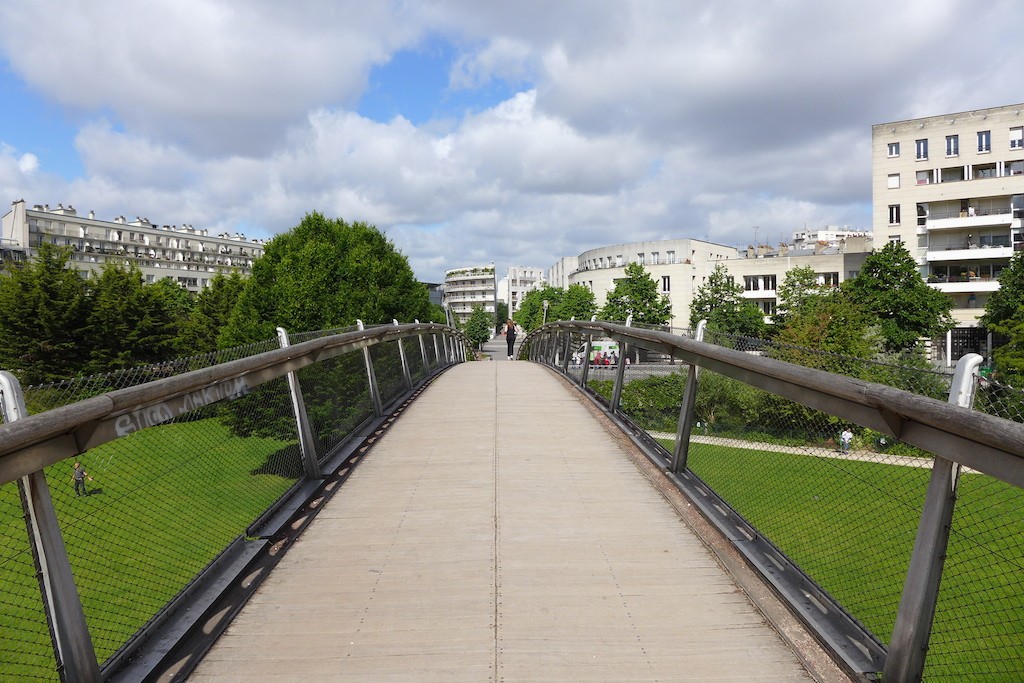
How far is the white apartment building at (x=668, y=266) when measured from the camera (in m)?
79.1

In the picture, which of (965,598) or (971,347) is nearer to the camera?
(965,598)

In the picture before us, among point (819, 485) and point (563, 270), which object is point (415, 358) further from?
point (563, 270)

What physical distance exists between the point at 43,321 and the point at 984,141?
60.2 meters

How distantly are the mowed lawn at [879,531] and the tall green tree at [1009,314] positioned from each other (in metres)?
35.7

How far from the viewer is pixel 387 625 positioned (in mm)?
3119

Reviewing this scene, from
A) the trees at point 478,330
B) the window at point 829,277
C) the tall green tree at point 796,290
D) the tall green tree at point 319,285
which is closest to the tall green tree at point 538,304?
the trees at point 478,330

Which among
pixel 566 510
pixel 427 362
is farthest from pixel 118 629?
pixel 427 362

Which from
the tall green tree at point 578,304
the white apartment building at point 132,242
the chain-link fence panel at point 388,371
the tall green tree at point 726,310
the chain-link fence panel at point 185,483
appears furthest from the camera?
the white apartment building at point 132,242

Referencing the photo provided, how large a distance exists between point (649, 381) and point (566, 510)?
2.46m

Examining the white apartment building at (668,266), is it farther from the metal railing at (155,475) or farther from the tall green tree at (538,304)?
the metal railing at (155,475)

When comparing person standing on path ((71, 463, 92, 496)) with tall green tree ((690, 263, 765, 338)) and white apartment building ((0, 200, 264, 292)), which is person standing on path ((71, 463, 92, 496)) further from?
white apartment building ((0, 200, 264, 292))

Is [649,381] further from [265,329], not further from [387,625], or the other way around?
[265,329]

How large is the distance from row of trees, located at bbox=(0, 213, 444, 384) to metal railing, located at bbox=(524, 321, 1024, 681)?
2154 cm

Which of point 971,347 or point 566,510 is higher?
point 566,510
